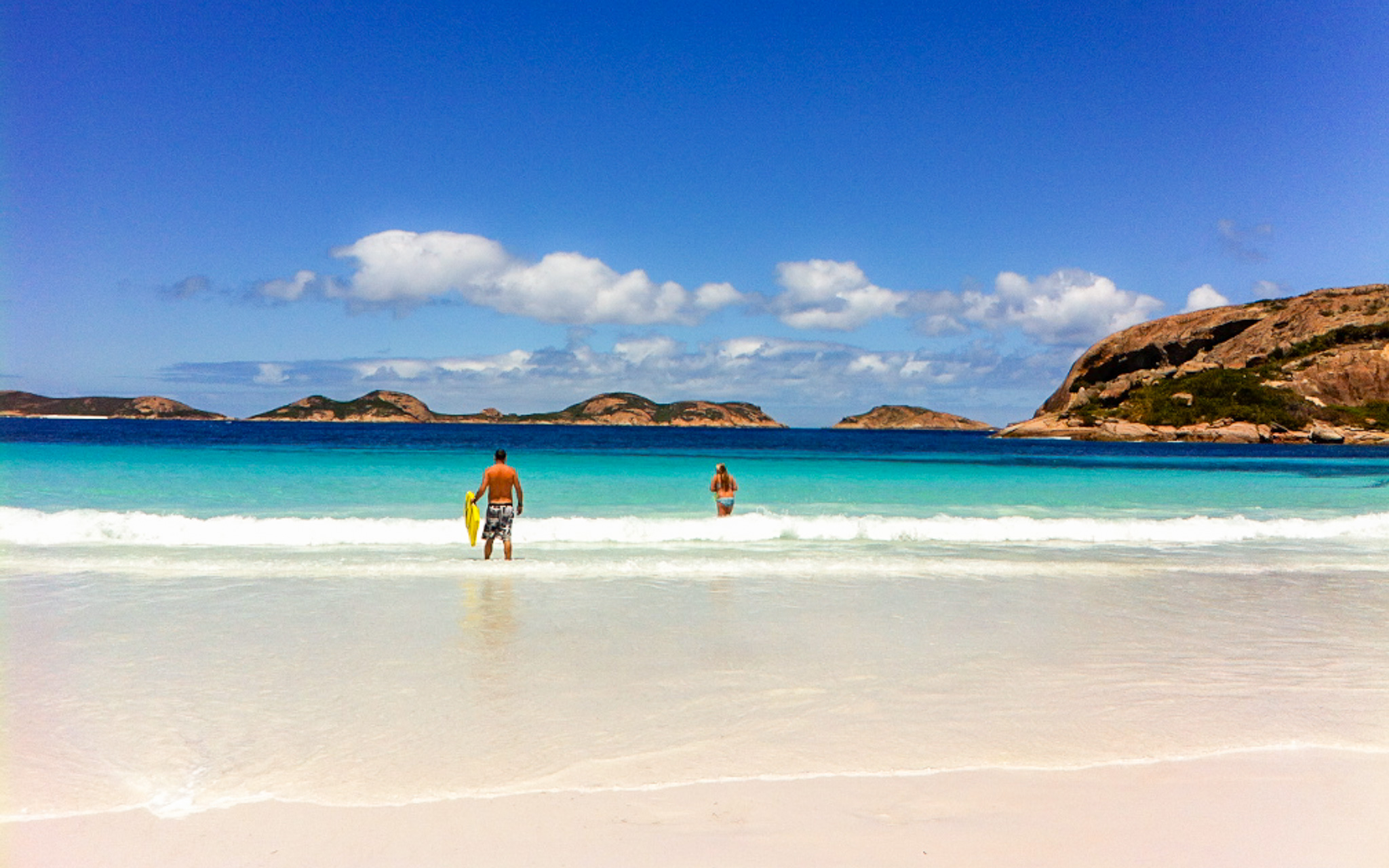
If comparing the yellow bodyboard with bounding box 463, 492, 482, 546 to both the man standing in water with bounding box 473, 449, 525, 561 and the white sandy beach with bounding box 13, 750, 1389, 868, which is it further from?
the white sandy beach with bounding box 13, 750, 1389, 868

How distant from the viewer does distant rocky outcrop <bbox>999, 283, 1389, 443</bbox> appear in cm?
8306

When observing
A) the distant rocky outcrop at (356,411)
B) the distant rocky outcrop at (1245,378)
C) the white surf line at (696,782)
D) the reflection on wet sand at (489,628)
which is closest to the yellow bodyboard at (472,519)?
the reflection on wet sand at (489,628)

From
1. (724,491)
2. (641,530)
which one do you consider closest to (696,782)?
(641,530)

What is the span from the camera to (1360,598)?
9.71 meters

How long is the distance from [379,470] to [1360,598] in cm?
3103

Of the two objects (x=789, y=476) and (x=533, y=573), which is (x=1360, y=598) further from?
(x=789, y=476)

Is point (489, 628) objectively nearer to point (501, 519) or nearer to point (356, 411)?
point (501, 519)

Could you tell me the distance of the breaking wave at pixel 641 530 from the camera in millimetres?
14211

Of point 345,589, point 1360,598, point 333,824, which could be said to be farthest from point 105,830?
point 1360,598

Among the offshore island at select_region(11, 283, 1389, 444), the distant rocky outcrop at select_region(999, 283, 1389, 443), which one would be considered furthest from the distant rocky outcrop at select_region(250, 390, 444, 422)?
the distant rocky outcrop at select_region(999, 283, 1389, 443)

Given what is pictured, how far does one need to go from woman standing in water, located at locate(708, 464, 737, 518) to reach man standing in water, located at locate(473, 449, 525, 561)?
506 centimetres

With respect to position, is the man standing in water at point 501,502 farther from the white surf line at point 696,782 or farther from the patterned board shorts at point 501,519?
the white surf line at point 696,782

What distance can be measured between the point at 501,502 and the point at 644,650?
18.1ft

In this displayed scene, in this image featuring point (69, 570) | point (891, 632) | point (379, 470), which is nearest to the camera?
point (891, 632)
